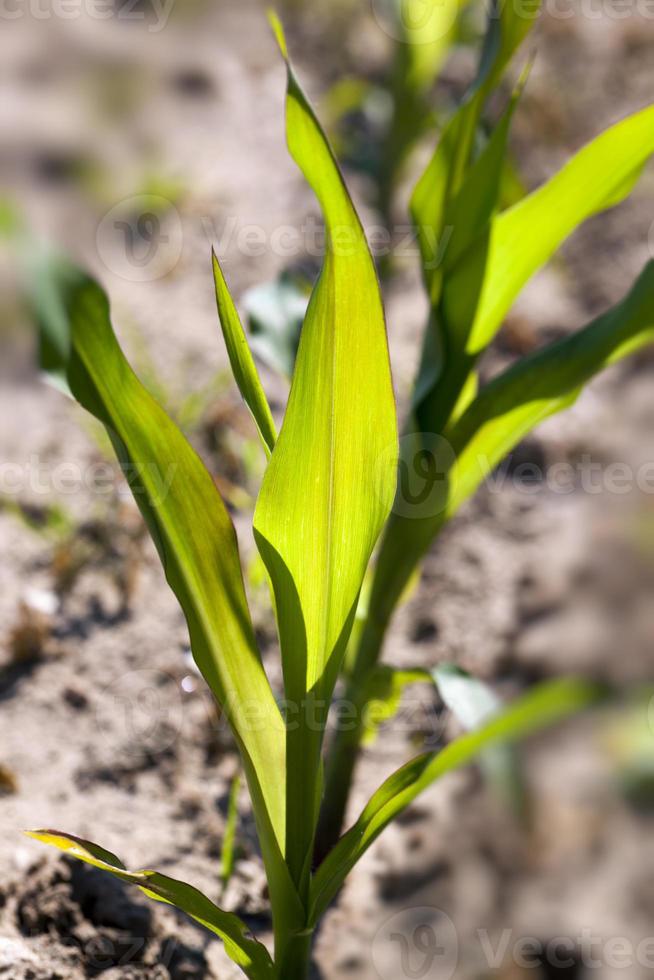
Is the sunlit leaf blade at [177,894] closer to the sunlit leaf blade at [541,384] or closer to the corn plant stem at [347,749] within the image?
the corn plant stem at [347,749]

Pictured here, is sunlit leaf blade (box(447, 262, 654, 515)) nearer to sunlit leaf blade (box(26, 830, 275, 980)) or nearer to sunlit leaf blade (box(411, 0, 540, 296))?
sunlit leaf blade (box(411, 0, 540, 296))

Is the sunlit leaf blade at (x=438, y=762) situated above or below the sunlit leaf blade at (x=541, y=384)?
below

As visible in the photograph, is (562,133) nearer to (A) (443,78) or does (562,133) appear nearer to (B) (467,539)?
(A) (443,78)

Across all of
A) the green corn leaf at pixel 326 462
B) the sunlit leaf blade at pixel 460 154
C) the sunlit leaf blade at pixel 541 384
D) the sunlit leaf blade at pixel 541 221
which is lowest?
the green corn leaf at pixel 326 462

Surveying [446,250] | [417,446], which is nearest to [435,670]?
[417,446]

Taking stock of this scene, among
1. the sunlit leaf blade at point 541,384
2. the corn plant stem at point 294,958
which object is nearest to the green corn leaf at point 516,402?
the sunlit leaf blade at point 541,384

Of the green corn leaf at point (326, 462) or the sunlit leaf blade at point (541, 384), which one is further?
the sunlit leaf blade at point (541, 384)

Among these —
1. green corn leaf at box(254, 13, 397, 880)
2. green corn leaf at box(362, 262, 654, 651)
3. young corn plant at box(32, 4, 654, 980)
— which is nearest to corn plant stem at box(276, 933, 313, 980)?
young corn plant at box(32, 4, 654, 980)
